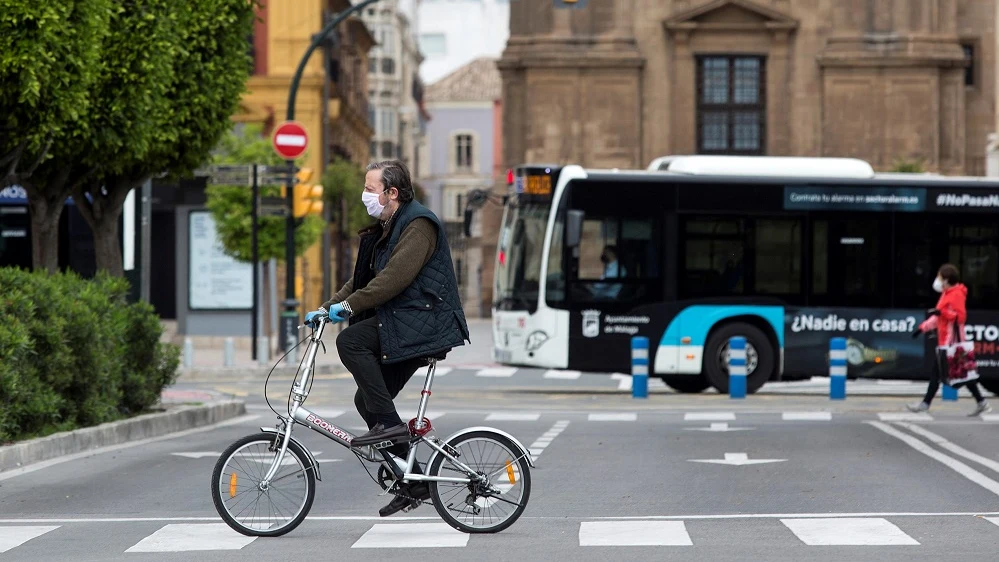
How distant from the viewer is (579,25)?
192ft

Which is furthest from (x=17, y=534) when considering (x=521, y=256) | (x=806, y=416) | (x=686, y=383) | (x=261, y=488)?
(x=686, y=383)

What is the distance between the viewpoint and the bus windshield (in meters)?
25.3

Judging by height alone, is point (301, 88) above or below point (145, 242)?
above

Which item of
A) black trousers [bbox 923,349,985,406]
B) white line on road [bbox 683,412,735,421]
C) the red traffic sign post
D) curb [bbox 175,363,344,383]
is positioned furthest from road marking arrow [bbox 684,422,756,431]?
the red traffic sign post

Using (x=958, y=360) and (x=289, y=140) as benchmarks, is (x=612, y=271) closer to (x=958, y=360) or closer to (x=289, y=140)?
(x=958, y=360)

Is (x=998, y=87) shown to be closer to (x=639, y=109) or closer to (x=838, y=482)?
(x=639, y=109)

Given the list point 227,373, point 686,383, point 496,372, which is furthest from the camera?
point 496,372

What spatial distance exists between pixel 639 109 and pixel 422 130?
177ft

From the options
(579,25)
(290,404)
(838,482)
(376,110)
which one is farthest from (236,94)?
(376,110)

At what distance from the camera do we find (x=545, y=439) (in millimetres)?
16688

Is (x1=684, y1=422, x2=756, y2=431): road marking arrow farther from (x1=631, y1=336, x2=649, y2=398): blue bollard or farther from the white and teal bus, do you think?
the white and teal bus

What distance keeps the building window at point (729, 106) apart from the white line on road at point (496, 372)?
25.6m

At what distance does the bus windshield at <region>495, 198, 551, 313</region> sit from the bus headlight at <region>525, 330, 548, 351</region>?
0.34m

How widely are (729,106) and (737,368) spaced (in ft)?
119
